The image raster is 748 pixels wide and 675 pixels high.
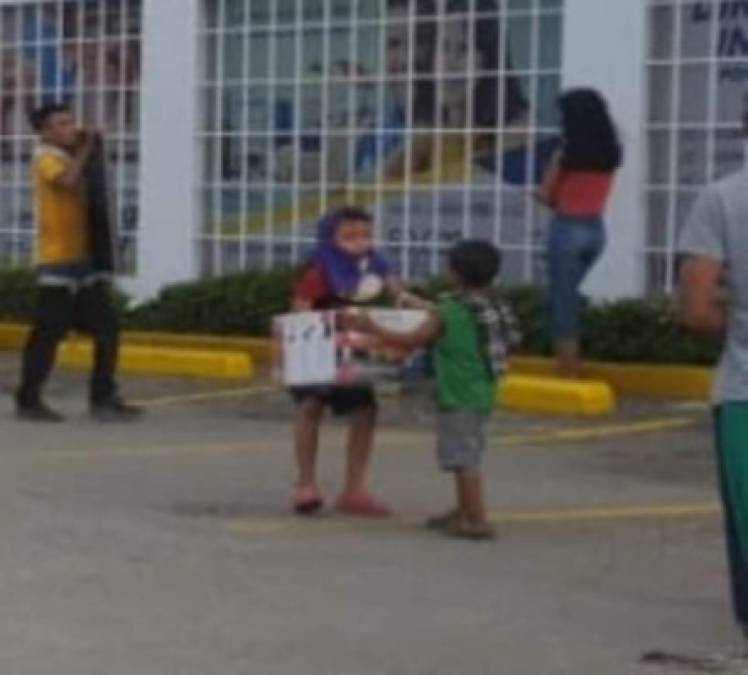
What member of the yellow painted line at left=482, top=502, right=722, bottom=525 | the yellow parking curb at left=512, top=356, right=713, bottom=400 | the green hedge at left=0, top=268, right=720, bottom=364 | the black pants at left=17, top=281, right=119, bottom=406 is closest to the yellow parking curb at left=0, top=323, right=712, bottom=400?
the yellow parking curb at left=512, top=356, right=713, bottom=400

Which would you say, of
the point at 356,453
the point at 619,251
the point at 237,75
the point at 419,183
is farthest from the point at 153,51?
the point at 356,453

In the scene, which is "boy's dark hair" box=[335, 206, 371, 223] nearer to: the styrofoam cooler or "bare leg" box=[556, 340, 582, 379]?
the styrofoam cooler

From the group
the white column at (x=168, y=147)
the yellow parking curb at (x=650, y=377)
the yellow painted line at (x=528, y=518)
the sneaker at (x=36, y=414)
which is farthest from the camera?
the white column at (x=168, y=147)

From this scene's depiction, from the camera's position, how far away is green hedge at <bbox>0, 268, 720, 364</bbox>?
1580 centimetres

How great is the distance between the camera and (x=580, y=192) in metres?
15.6

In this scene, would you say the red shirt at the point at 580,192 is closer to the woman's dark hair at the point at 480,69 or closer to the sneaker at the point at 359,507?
the woman's dark hair at the point at 480,69

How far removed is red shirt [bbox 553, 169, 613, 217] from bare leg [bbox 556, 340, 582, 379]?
2.61 feet

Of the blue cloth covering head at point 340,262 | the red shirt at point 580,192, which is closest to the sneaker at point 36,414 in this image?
the red shirt at point 580,192

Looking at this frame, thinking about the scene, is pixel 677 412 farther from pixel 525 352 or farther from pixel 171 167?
pixel 171 167

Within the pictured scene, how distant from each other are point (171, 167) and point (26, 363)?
591 centimetres

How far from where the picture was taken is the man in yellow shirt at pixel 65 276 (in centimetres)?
1448

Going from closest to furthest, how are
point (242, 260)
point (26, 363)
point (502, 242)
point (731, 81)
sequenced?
point (26, 363) → point (731, 81) → point (502, 242) → point (242, 260)

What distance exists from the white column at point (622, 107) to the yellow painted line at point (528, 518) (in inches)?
218

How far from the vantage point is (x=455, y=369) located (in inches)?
409
